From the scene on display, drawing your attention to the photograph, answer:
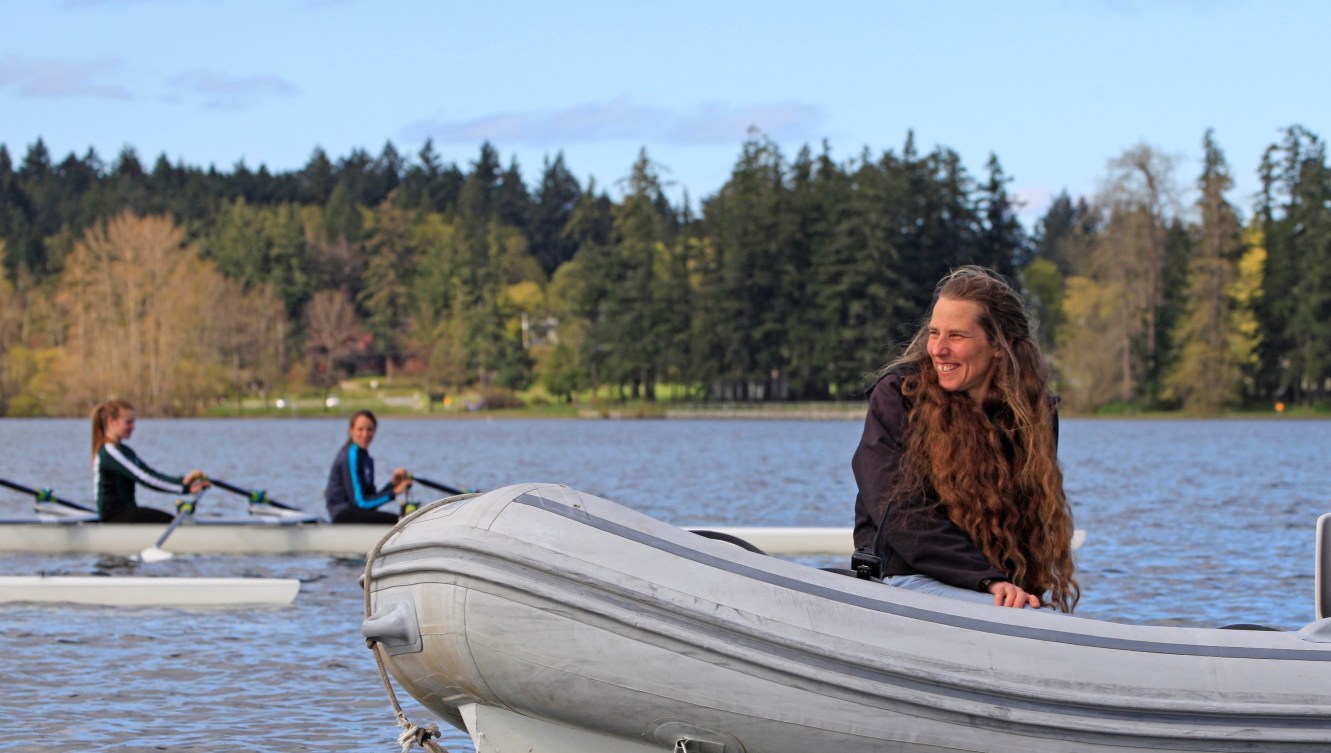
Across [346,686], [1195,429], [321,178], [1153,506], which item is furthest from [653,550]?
[321,178]

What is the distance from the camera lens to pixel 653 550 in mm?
4961

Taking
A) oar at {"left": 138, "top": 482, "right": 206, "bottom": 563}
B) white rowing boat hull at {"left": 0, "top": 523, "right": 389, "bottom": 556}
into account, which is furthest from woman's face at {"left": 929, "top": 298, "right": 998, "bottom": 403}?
oar at {"left": 138, "top": 482, "right": 206, "bottom": 563}

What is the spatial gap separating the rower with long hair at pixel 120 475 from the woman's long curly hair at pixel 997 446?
9.60 metres

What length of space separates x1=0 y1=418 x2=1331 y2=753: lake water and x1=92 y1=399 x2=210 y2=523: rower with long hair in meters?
0.51

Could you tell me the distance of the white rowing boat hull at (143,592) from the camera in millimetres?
12344

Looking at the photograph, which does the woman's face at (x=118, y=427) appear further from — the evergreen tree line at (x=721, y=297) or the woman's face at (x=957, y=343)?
the evergreen tree line at (x=721, y=297)

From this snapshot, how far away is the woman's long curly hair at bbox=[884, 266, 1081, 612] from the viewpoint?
5.05 meters

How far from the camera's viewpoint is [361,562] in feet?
50.3

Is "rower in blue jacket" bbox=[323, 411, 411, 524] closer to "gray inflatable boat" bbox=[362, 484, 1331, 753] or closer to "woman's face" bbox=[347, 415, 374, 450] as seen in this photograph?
"woman's face" bbox=[347, 415, 374, 450]

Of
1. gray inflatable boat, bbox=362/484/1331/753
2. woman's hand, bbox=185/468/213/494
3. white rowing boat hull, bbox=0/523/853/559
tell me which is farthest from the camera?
white rowing boat hull, bbox=0/523/853/559

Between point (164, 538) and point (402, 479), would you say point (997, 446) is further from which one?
point (164, 538)

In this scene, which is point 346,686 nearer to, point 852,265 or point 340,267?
point 852,265

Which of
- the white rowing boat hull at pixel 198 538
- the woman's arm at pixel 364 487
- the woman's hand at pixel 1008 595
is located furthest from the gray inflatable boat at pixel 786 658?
the woman's arm at pixel 364 487

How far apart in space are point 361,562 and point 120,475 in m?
2.36
